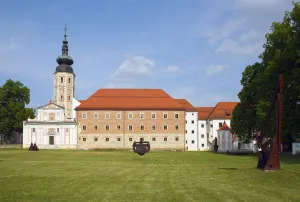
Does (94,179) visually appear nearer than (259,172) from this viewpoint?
Yes

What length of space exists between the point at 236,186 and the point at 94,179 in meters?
5.87

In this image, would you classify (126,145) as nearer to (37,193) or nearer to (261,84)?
(261,84)

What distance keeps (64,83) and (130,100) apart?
15.2 meters

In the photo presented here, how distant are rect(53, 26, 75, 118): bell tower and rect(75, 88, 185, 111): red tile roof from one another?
7.34 metres

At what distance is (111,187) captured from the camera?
44.5 feet

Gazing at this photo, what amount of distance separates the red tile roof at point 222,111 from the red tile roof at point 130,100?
40.0 ft

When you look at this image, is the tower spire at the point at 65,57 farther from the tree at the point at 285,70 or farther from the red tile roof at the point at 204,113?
the tree at the point at 285,70

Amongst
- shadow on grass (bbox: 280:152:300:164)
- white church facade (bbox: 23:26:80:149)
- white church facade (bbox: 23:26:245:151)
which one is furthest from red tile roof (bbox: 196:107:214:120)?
shadow on grass (bbox: 280:152:300:164)

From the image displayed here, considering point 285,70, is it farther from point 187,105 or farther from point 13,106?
point 13,106

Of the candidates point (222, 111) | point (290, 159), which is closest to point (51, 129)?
point (222, 111)

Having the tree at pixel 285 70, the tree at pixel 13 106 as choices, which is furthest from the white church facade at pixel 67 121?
the tree at pixel 285 70

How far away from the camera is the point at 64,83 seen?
80.6 m

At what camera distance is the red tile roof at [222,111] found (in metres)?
83.6

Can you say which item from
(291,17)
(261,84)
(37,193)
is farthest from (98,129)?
(37,193)
